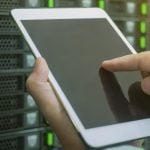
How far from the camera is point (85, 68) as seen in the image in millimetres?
564

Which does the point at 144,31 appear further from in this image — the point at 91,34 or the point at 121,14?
the point at 91,34

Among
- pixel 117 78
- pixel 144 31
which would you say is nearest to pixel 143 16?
pixel 144 31

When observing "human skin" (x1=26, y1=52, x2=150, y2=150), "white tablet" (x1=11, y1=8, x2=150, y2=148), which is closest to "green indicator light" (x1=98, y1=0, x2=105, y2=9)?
"white tablet" (x1=11, y1=8, x2=150, y2=148)

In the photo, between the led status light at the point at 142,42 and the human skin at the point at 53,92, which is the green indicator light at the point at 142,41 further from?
the human skin at the point at 53,92

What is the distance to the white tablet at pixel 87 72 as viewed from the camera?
1.65ft

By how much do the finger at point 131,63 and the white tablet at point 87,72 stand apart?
0.02 m

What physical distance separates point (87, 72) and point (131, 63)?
64mm

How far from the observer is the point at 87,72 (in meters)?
0.56

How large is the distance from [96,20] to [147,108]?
0.19 m

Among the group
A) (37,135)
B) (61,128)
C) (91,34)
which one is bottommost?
(37,135)

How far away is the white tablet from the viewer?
1.65 feet

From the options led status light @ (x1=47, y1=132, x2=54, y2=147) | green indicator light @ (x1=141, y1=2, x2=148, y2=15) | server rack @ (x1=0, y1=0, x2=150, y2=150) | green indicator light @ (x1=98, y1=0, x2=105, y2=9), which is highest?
green indicator light @ (x1=98, y1=0, x2=105, y2=9)

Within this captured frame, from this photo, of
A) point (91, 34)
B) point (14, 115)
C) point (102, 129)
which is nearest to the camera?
point (102, 129)

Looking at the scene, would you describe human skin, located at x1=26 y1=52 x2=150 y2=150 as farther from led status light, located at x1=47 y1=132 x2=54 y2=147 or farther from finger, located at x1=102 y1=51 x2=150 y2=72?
led status light, located at x1=47 y1=132 x2=54 y2=147
